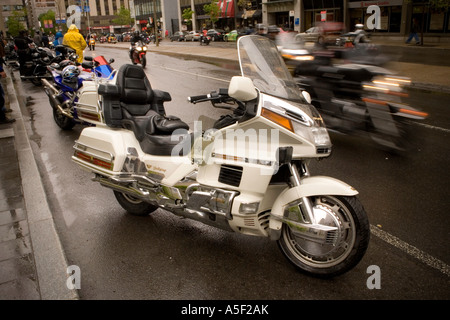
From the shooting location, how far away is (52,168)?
6012 mm

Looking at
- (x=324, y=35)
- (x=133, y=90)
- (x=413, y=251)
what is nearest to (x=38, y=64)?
(x=324, y=35)

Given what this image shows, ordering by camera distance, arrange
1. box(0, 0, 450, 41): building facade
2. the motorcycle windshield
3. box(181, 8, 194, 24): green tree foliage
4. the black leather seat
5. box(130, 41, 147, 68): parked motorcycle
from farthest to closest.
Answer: box(181, 8, 194, 24): green tree foliage → box(0, 0, 450, 41): building facade → box(130, 41, 147, 68): parked motorcycle → the black leather seat → the motorcycle windshield

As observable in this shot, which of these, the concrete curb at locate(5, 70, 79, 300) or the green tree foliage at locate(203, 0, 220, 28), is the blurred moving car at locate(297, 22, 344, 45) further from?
the green tree foliage at locate(203, 0, 220, 28)

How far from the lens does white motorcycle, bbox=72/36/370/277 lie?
2824 mm

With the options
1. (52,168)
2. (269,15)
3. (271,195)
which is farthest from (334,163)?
(269,15)

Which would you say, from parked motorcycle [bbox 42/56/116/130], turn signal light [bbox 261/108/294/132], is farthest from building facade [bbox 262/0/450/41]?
turn signal light [bbox 261/108/294/132]

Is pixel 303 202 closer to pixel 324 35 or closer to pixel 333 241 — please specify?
pixel 333 241

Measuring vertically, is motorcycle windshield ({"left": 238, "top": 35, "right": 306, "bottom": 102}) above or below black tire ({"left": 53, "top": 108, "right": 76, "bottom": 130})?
above

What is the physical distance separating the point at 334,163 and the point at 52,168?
439cm

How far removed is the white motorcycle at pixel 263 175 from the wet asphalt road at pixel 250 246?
0.34 meters

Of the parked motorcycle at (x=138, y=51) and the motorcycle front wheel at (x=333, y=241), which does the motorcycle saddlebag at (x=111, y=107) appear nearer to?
the motorcycle front wheel at (x=333, y=241)

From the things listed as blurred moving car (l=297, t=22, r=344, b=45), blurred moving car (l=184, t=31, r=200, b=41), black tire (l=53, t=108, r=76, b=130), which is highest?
blurred moving car (l=184, t=31, r=200, b=41)

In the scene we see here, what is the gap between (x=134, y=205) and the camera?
4301mm

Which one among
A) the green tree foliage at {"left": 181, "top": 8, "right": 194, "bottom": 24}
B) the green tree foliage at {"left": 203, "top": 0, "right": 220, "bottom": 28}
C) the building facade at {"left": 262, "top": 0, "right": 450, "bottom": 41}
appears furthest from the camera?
the green tree foliage at {"left": 181, "top": 8, "right": 194, "bottom": 24}
